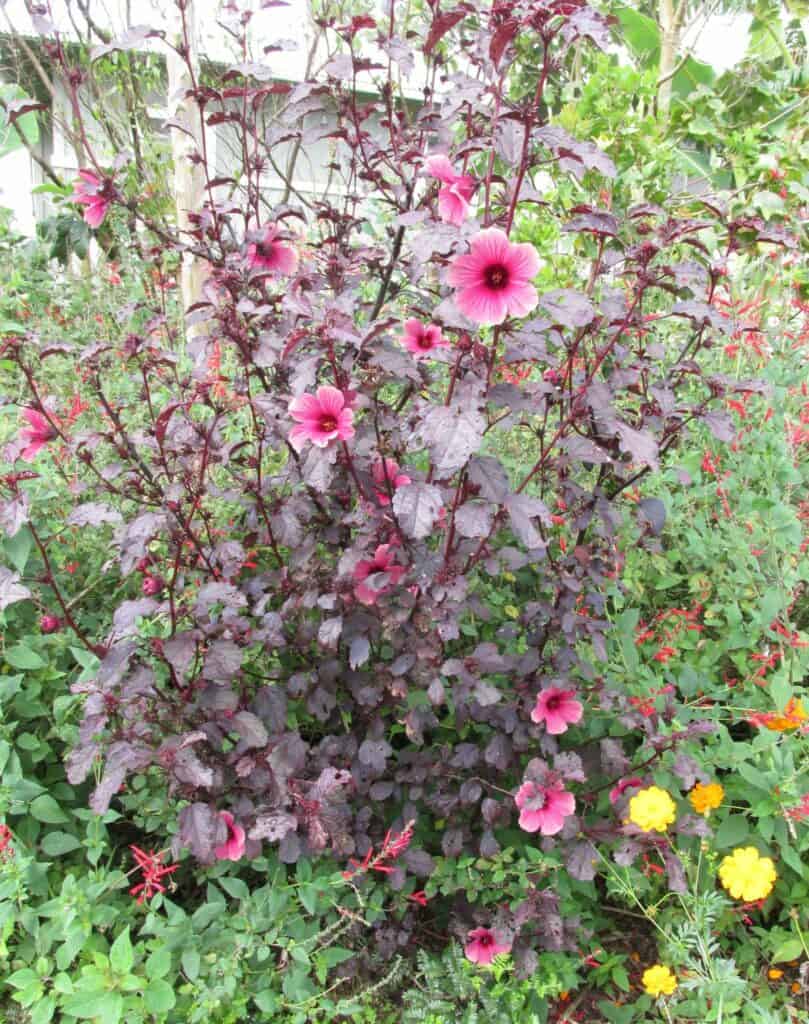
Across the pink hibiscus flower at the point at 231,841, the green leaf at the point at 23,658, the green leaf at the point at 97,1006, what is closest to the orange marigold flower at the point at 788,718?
the pink hibiscus flower at the point at 231,841

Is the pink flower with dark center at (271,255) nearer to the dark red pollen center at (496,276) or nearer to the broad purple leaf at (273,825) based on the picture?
the dark red pollen center at (496,276)

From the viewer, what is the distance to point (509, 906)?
1.51 metres

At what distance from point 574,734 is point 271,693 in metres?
0.73

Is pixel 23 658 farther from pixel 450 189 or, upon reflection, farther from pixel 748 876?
pixel 748 876

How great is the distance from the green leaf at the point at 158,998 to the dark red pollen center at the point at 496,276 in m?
1.28

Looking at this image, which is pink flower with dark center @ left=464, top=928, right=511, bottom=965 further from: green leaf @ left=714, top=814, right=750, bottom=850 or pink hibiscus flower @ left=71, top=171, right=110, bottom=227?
pink hibiscus flower @ left=71, top=171, right=110, bottom=227

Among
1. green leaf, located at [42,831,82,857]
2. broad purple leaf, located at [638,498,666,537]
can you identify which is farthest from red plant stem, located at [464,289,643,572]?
green leaf, located at [42,831,82,857]

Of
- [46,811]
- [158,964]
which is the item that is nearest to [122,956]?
[158,964]

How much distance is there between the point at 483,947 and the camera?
1.48 m

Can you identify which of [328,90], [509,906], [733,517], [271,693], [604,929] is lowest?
[604,929]

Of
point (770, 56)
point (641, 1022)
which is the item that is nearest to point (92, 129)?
point (770, 56)

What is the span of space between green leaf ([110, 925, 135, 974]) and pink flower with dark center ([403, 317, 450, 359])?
1.10 m

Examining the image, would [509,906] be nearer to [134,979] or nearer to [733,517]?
[134,979]

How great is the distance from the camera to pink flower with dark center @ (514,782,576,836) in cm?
139
